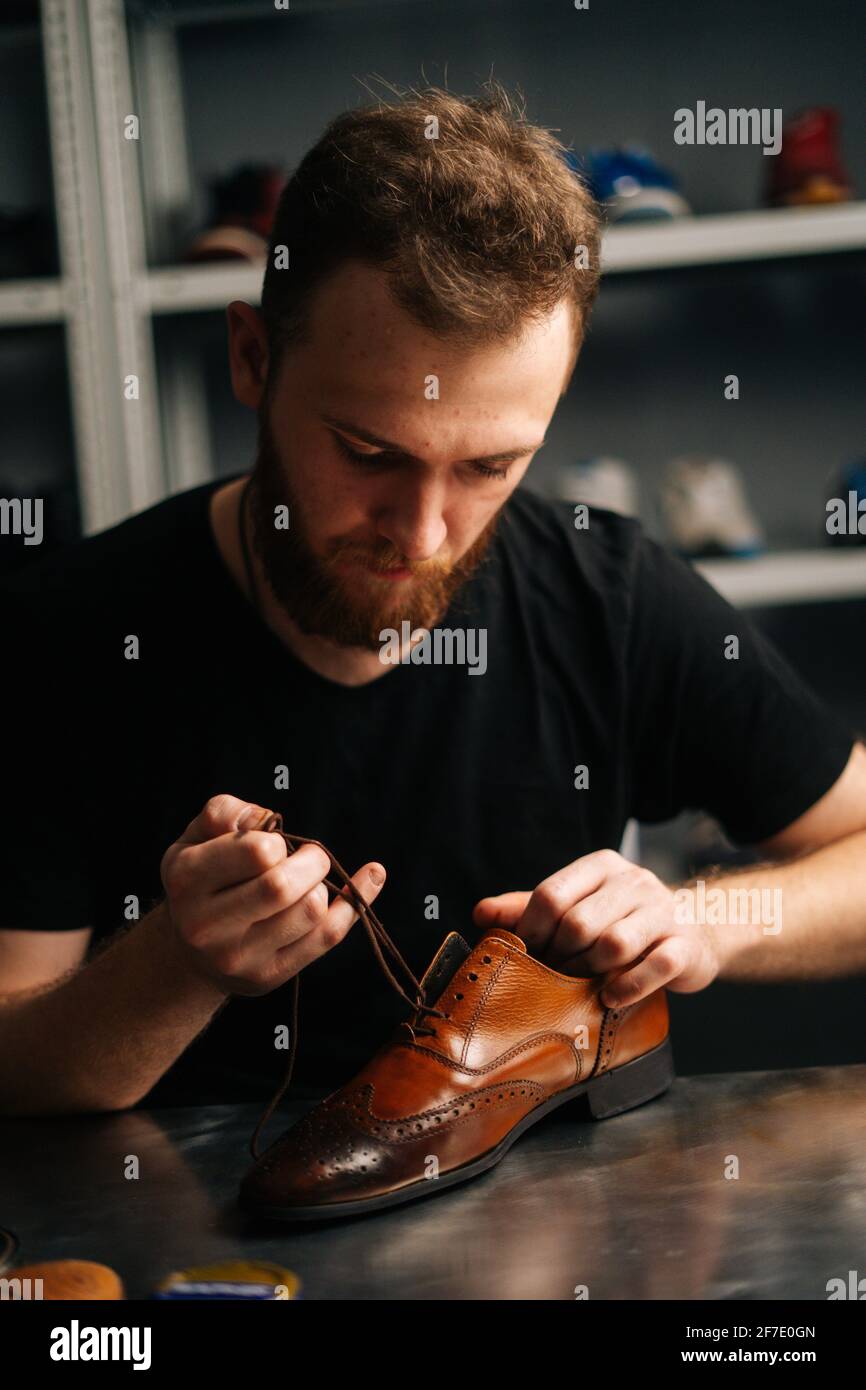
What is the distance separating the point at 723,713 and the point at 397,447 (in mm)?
444

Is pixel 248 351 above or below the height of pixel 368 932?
above

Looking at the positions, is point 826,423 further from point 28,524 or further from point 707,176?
Answer: point 28,524

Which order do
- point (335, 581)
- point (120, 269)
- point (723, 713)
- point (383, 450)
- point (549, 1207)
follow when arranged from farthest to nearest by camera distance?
1. point (120, 269)
2. point (723, 713)
3. point (335, 581)
4. point (383, 450)
5. point (549, 1207)

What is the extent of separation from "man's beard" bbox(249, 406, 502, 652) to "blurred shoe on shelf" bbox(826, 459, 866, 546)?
90 cm

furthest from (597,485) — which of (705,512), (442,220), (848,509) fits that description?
(442,220)

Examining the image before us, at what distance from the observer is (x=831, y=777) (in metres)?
1.13

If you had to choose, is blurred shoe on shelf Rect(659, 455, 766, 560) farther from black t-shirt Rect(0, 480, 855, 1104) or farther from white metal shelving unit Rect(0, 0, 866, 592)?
black t-shirt Rect(0, 480, 855, 1104)

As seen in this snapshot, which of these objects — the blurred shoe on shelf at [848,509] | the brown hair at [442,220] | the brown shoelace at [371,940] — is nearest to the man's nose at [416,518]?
the brown hair at [442,220]

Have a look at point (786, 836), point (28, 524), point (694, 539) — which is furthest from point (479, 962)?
point (28, 524)

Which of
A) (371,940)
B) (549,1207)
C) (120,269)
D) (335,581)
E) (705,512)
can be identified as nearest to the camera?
(549,1207)

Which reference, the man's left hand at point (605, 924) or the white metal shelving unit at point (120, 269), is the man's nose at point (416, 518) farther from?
the white metal shelving unit at point (120, 269)

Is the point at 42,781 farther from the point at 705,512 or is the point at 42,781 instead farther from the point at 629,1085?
the point at 705,512

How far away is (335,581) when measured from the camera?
0.98 m
